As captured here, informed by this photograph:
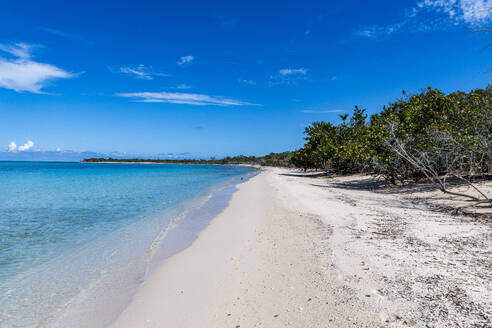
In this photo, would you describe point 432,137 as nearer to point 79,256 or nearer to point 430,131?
point 430,131

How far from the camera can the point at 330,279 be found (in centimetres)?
401

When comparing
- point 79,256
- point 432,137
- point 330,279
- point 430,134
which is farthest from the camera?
point 430,134

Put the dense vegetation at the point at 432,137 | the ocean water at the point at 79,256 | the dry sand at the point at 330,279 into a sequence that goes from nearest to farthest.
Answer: the dry sand at the point at 330,279 → the ocean water at the point at 79,256 → the dense vegetation at the point at 432,137

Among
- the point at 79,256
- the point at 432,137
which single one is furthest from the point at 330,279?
the point at 432,137

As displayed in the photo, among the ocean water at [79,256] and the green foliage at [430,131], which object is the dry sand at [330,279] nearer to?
the ocean water at [79,256]

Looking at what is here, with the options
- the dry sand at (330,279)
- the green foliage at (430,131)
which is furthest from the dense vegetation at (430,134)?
the dry sand at (330,279)

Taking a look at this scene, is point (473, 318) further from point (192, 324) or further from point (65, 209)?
point (65, 209)

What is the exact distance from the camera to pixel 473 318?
2.78 metres

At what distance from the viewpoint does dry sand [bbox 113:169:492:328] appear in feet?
10.1

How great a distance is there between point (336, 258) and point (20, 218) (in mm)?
12291

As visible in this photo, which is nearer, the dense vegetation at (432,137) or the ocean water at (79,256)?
the ocean water at (79,256)

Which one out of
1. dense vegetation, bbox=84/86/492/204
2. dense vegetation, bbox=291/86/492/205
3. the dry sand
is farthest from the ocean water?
dense vegetation, bbox=291/86/492/205

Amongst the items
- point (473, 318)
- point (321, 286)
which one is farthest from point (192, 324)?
point (473, 318)

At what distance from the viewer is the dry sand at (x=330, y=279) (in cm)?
308
